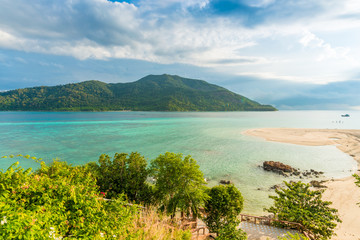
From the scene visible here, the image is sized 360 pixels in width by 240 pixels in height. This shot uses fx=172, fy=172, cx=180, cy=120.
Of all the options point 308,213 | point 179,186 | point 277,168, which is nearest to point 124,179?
point 179,186

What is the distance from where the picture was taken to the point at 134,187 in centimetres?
1927

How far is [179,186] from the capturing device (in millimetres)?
17594

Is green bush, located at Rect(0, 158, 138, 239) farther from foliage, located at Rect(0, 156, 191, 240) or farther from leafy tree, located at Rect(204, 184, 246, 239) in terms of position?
leafy tree, located at Rect(204, 184, 246, 239)

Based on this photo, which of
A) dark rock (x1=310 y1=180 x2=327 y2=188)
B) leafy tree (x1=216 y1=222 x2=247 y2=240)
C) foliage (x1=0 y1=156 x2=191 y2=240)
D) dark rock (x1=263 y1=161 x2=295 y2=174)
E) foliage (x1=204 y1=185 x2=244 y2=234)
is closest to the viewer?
foliage (x1=0 y1=156 x2=191 y2=240)

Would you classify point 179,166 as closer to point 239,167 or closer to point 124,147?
point 239,167

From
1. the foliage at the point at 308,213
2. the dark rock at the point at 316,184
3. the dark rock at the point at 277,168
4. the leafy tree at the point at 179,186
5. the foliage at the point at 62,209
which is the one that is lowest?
the dark rock at the point at 316,184

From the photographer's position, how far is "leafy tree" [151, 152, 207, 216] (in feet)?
56.1

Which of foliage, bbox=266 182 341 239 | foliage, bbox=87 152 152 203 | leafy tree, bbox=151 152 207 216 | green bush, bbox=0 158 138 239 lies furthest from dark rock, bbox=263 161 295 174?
green bush, bbox=0 158 138 239

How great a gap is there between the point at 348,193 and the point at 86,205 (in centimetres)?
3892

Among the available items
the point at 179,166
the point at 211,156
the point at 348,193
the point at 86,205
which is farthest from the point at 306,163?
the point at 86,205

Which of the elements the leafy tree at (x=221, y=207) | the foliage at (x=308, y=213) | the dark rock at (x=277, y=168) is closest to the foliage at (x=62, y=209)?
the leafy tree at (x=221, y=207)

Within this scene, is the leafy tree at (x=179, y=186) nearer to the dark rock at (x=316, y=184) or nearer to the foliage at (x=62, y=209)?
the foliage at (x=62, y=209)

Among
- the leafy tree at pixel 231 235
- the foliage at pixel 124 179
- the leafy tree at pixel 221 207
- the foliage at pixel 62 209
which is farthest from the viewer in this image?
the foliage at pixel 124 179

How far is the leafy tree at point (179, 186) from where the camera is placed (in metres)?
17.1
